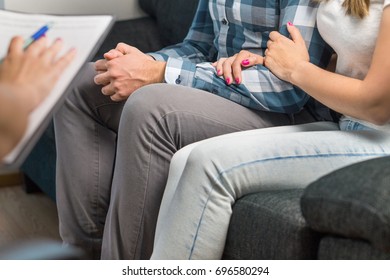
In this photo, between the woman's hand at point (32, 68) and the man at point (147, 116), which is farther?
the man at point (147, 116)

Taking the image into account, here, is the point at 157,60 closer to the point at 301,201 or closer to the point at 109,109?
the point at 109,109

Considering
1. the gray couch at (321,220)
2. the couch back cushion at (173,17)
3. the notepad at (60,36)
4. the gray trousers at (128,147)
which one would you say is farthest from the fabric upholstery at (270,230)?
the couch back cushion at (173,17)

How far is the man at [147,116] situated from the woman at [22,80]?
0.63 metres

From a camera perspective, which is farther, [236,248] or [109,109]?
[109,109]

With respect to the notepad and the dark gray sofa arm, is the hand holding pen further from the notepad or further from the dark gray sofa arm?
the dark gray sofa arm

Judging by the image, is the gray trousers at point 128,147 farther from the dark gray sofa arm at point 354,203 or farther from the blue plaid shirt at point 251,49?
the dark gray sofa arm at point 354,203

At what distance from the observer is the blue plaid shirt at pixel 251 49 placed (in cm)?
155

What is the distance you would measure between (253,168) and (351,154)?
0.60 feet

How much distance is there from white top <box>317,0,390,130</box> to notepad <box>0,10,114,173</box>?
615 millimetres

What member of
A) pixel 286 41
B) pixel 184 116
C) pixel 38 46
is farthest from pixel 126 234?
pixel 38 46

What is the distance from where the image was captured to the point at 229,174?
4.32 ft

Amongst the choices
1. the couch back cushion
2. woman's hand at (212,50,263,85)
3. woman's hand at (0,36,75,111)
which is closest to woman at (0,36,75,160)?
woman's hand at (0,36,75,111)

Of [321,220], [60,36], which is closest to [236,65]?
[321,220]

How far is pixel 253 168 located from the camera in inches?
52.1
